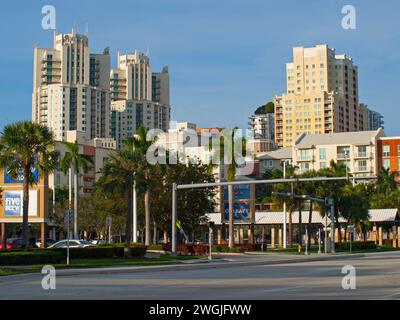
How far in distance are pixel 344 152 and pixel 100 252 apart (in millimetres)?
113982

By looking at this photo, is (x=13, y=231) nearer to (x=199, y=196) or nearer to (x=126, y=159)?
(x=199, y=196)

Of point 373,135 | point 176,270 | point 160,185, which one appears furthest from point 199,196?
point 373,135

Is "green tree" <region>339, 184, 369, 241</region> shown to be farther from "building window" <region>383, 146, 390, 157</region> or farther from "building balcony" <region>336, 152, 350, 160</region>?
"building window" <region>383, 146, 390, 157</region>

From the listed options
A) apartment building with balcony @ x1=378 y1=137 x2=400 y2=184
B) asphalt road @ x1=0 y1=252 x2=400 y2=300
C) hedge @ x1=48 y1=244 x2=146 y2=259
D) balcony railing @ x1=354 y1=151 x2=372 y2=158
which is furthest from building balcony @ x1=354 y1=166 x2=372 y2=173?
asphalt road @ x1=0 y1=252 x2=400 y2=300

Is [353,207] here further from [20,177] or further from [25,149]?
[25,149]

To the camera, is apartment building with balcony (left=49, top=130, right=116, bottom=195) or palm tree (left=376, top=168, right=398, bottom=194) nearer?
palm tree (left=376, top=168, right=398, bottom=194)

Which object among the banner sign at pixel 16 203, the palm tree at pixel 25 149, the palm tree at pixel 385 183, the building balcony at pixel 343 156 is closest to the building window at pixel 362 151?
the building balcony at pixel 343 156

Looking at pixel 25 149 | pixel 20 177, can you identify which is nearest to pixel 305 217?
pixel 20 177

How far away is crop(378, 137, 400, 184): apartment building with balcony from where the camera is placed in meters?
158

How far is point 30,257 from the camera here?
4372cm

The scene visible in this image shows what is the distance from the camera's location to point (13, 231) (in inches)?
4897

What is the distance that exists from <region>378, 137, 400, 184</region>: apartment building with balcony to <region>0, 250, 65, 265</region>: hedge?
122198mm

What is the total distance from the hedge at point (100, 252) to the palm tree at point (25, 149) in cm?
497

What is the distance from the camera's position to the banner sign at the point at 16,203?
59.8m
